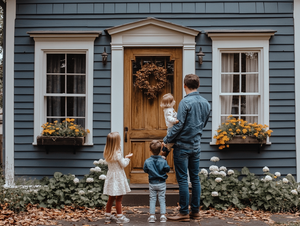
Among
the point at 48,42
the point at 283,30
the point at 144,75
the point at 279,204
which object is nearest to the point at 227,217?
the point at 279,204

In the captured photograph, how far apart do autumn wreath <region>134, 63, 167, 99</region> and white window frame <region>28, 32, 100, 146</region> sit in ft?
2.95

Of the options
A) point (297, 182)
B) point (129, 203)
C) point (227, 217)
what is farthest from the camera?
point (297, 182)

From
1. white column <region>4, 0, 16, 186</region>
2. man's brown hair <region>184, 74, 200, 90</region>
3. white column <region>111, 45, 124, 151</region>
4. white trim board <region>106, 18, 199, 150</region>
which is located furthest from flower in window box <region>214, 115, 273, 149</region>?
white column <region>4, 0, 16, 186</region>

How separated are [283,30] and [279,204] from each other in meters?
3.10

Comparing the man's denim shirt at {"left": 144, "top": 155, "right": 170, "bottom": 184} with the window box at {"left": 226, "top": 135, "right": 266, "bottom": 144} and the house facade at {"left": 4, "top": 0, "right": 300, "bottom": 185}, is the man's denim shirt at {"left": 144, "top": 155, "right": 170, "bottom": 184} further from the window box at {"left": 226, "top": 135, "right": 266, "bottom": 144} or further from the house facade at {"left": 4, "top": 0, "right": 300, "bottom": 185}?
the window box at {"left": 226, "top": 135, "right": 266, "bottom": 144}

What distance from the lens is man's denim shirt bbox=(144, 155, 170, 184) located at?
4.11 m

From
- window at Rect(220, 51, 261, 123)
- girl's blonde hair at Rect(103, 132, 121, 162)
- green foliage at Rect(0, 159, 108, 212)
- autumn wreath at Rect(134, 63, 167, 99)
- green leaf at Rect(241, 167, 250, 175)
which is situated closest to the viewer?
girl's blonde hair at Rect(103, 132, 121, 162)

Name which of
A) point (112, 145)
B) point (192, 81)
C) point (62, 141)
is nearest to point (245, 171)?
point (192, 81)

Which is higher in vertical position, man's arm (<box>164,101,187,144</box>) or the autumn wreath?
the autumn wreath

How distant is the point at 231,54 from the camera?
5832 mm

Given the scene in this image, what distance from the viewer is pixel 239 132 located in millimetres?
5469

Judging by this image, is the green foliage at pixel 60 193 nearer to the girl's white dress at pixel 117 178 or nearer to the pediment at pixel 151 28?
the girl's white dress at pixel 117 178

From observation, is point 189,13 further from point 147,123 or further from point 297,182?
point 297,182

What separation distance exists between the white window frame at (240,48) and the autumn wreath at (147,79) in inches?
36.7
